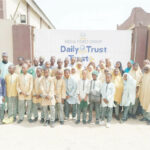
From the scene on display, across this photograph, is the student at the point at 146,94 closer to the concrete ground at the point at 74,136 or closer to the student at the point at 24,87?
the concrete ground at the point at 74,136

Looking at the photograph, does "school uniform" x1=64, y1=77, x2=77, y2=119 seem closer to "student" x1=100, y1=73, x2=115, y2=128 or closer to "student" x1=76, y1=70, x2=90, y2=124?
"student" x1=76, y1=70, x2=90, y2=124

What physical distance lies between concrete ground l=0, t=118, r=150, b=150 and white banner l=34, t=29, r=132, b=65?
123 inches

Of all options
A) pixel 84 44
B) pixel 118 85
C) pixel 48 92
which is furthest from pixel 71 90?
pixel 84 44

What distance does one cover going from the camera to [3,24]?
5.99 m

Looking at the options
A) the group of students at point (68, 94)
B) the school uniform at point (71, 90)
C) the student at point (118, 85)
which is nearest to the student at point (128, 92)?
the group of students at point (68, 94)

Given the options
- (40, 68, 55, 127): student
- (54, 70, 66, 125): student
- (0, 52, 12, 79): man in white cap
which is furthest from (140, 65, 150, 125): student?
(0, 52, 12, 79): man in white cap

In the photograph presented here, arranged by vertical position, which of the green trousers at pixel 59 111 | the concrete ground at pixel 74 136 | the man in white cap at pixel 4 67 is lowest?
the concrete ground at pixel 74 136

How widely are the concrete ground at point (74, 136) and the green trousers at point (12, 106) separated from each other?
287 mm

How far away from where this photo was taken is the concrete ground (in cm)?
301

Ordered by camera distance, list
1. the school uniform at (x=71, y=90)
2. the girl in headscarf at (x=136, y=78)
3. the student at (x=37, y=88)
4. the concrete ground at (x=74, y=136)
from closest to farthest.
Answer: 1. the concrete ground at (x=74, y=136)
2. the student at (x=37, y=88)
3. the school uniform at (x=71, y=90)
4. the girl in headscarf at (x=136, y=78)

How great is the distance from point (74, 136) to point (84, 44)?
391 cm

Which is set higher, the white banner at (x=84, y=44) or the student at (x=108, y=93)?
the white banner at (x=84, y=44)

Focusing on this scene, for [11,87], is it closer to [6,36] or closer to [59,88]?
[59,88]

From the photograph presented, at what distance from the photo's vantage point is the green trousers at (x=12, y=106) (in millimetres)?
4004
